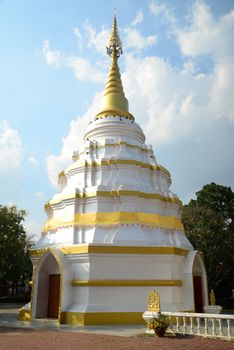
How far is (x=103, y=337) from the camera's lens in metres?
12.7

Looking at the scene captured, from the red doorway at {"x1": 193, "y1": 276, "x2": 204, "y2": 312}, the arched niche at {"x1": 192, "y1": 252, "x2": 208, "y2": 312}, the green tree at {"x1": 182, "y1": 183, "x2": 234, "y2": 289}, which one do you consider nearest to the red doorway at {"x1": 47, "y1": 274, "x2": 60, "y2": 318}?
the arched niche at {"x1": 192, "y1": 252, "x2": 208, "y2": 312}

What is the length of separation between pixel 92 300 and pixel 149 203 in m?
6.55

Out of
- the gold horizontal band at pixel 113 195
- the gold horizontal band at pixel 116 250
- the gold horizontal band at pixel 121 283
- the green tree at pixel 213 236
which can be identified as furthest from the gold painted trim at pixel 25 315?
the green tree at pixel 213 236

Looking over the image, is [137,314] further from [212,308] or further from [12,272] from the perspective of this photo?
[12,272]

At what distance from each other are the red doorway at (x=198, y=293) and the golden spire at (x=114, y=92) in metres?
12.1

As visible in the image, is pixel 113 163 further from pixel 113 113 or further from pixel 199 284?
pixel 199 284

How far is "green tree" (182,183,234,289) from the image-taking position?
30656mm

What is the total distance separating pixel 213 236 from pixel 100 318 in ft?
57.7

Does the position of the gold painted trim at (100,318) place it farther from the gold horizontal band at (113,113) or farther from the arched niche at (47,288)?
the gold horizontal band at (113,113)

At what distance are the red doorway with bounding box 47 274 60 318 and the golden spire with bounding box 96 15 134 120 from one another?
1179cm

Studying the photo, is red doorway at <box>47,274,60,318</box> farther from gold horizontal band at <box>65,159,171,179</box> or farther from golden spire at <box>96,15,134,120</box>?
golden spire at <box>96,15,134,120</box>

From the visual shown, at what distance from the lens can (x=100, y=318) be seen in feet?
53.1

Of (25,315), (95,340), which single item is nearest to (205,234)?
(25,315)

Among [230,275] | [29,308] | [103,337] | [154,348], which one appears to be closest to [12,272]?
[29,308]
